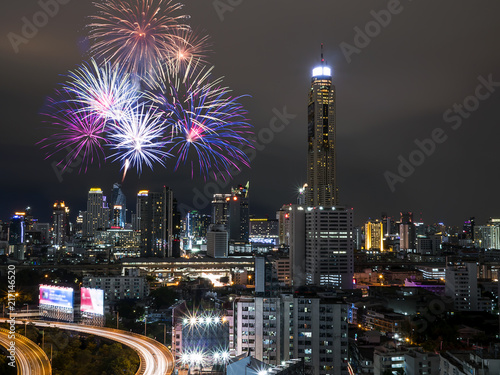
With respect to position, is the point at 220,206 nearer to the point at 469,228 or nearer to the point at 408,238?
the point at 408,238

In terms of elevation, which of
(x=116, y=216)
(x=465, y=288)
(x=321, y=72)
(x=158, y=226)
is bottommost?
(x=465, y=288)

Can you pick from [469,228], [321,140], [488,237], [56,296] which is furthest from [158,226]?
[469,228]

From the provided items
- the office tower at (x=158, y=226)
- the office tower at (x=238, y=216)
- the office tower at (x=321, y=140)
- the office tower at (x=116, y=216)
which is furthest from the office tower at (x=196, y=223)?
the office tower at (x=321, y=140)

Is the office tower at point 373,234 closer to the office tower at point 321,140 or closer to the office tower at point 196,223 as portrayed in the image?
the office tower at point 321,140

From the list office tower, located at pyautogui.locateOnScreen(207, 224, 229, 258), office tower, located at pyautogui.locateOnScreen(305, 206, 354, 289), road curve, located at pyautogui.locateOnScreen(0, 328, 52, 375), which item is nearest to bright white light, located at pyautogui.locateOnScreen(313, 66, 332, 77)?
office tower, located at pyautogui.locateOnScreen(207, 224, 229, 258)

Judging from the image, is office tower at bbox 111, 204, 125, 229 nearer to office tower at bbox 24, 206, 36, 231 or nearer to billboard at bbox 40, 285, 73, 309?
office tower at bbox 24, 206, 36, 231

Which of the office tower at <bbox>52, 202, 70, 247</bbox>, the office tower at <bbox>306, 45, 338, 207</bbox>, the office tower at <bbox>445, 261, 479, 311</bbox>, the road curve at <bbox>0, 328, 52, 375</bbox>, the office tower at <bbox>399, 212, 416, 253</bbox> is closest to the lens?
the road curve at <bbox>0, 328, 52, 375</bbox>
